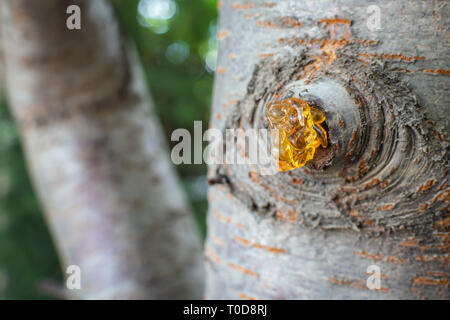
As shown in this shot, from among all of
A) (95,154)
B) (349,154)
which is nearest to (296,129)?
(349,154)

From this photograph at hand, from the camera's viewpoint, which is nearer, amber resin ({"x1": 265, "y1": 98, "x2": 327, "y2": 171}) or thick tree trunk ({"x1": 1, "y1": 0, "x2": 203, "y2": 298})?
amber resin ({"x1": 265, "y1": 98, "x2": 327, "y2": 171})

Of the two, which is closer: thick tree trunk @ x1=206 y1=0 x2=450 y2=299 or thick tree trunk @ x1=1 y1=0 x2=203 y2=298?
thick tree trunk @ x1=206 y1=0 x2=450 y2=299

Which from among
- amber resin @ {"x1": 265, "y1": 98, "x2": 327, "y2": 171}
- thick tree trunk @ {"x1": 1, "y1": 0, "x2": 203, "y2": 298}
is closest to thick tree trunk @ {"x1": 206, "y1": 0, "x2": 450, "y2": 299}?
amber resin @ {"x1": 265, "y1": 98, "x2": 327, "y2": 171}

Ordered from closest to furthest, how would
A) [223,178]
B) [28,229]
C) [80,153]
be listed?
[223,178]
[80,153]
[28,229]

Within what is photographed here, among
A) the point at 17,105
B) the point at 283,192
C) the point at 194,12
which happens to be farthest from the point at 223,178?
the point at 194,12

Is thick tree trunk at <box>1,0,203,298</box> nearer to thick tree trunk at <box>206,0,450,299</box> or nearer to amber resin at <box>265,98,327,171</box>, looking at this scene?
thick tree trunk at <box>206,0,450,299</box>

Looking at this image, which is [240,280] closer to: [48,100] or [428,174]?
[428,174]
